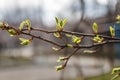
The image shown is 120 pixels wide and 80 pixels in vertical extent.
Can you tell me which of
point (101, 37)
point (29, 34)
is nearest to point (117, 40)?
point (101, 37)

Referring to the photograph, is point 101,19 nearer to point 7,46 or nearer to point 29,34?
point 29,34

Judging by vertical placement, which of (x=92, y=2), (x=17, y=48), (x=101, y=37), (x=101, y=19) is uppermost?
(x=101, y=37)

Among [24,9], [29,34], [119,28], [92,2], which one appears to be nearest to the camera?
[29,34]

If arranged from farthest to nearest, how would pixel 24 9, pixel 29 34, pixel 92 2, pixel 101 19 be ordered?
1. pixel 24 9
2. pixel 101 19
3. pixel 92 2
4. pixel 29 34

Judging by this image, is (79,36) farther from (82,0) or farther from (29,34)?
(82,0)

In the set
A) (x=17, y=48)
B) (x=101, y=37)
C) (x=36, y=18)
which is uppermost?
(x=101, y=37)

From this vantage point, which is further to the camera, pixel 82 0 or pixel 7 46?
pixel 7 46

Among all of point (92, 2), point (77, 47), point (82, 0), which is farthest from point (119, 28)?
point (92, 2)

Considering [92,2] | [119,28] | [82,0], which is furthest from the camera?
[92,2]

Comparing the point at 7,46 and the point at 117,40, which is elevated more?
the point at 117,40
